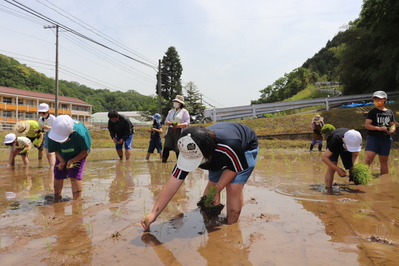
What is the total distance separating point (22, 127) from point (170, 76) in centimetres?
4546

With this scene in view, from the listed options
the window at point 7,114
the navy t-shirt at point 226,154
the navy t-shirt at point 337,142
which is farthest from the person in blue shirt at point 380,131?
the window at point 7,114

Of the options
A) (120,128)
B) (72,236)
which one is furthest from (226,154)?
(120,128)

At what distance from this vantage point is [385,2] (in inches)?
724

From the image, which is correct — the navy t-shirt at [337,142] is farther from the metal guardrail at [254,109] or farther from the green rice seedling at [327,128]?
the metal guardrail at [254,109]

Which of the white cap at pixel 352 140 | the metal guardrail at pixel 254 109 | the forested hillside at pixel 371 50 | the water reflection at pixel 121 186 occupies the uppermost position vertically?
the forested hillside at pixel 371 50

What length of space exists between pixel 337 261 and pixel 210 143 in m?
1.32

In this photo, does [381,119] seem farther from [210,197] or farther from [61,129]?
[61,129]

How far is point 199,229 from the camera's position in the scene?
308 cm

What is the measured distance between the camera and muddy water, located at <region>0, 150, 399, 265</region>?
2410mm

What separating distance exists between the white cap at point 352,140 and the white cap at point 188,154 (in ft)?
10.2

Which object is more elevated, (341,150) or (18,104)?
(18,104)

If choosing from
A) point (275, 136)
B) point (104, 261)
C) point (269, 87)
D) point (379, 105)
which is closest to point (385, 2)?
point (275, 136)

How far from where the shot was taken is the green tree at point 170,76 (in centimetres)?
5234

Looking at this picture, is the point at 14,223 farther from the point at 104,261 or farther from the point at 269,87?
the point at 269,87
